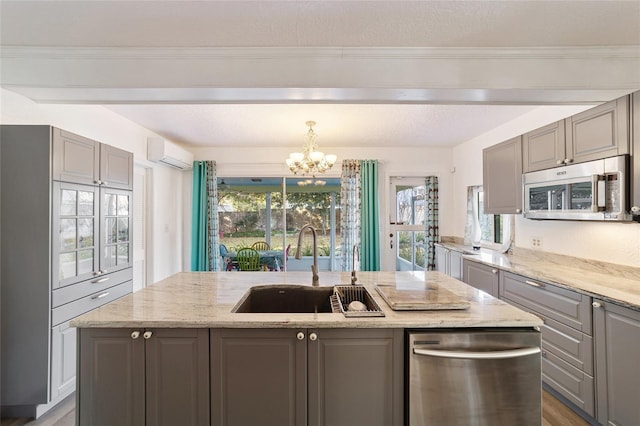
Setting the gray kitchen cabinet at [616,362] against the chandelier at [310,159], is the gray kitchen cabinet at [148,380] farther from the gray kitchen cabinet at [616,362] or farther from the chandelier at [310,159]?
the chandelier at [310,159]

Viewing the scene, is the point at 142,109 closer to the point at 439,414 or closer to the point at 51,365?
the point at 51,365

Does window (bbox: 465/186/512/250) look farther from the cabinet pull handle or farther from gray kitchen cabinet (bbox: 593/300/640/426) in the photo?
the cabinet pull handle

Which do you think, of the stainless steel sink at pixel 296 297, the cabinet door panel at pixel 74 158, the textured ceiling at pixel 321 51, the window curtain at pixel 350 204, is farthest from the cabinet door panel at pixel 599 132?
the cabinet door panel at pixel 74 158

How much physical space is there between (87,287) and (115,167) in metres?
1.04

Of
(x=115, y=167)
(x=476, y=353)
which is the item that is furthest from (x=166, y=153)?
(x=476, y=353)

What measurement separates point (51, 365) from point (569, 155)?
4.05 meters

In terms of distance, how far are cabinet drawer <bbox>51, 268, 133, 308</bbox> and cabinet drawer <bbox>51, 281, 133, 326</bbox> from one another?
0.10ft

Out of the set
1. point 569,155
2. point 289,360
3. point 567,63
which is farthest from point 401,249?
point 289,360

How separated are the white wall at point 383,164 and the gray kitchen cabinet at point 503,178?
1532 millimetres

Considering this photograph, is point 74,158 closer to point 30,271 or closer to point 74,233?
point 74,233

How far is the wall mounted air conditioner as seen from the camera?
3.81 metres

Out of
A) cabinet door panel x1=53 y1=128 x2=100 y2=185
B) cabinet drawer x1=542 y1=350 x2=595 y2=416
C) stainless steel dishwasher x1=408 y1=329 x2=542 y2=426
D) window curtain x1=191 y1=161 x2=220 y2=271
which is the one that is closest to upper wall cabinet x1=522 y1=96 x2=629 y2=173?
cabinet drawer x1=542 y1=350 x2=595 y2=416

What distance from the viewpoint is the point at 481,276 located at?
2.96m

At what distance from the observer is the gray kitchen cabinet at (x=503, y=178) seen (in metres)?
2.79
